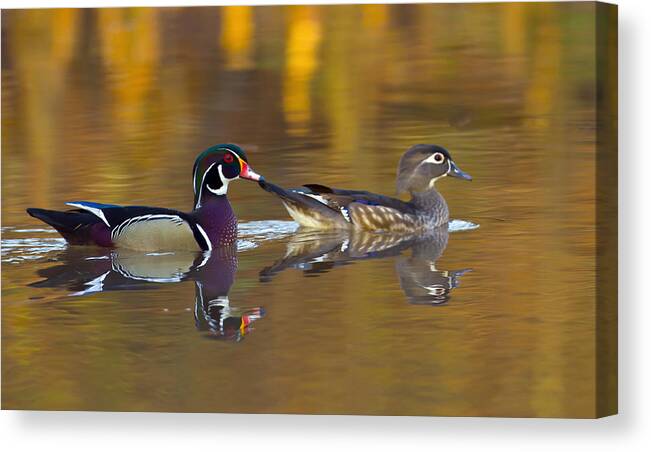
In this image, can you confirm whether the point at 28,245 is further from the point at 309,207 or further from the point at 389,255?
the point at 389,255

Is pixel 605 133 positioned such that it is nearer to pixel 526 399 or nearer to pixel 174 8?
pixel 526 399

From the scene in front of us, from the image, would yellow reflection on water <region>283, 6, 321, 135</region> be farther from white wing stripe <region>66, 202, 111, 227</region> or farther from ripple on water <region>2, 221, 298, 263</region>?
white wing stripe <region>66, 202, 111, 227</region>

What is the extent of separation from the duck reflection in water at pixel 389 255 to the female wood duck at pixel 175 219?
16.4 inches

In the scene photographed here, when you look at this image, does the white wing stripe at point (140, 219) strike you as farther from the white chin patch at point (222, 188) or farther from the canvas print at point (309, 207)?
the white chin patch at point (222, 188)

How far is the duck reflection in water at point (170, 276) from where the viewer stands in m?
9.26

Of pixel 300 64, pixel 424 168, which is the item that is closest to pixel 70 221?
pixel 300 64

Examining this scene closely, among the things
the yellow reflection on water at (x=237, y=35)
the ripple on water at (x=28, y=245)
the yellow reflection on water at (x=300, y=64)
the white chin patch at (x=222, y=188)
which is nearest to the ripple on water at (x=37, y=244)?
the ripple on water at (x=28, y=245)

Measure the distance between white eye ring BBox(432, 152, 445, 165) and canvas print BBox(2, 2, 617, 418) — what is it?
0.01m

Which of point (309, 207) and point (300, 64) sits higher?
point (300, 64)

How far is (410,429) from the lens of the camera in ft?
29.5

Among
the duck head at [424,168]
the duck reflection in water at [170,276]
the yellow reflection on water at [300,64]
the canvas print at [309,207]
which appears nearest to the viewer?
the canvas print at [309,207]

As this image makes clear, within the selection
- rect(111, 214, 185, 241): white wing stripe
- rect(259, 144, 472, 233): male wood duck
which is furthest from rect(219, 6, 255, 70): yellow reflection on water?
rect(111, 214, 185, 241): white wing stripe

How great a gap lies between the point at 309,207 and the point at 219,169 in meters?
0.53

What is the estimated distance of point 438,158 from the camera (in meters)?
9.63
